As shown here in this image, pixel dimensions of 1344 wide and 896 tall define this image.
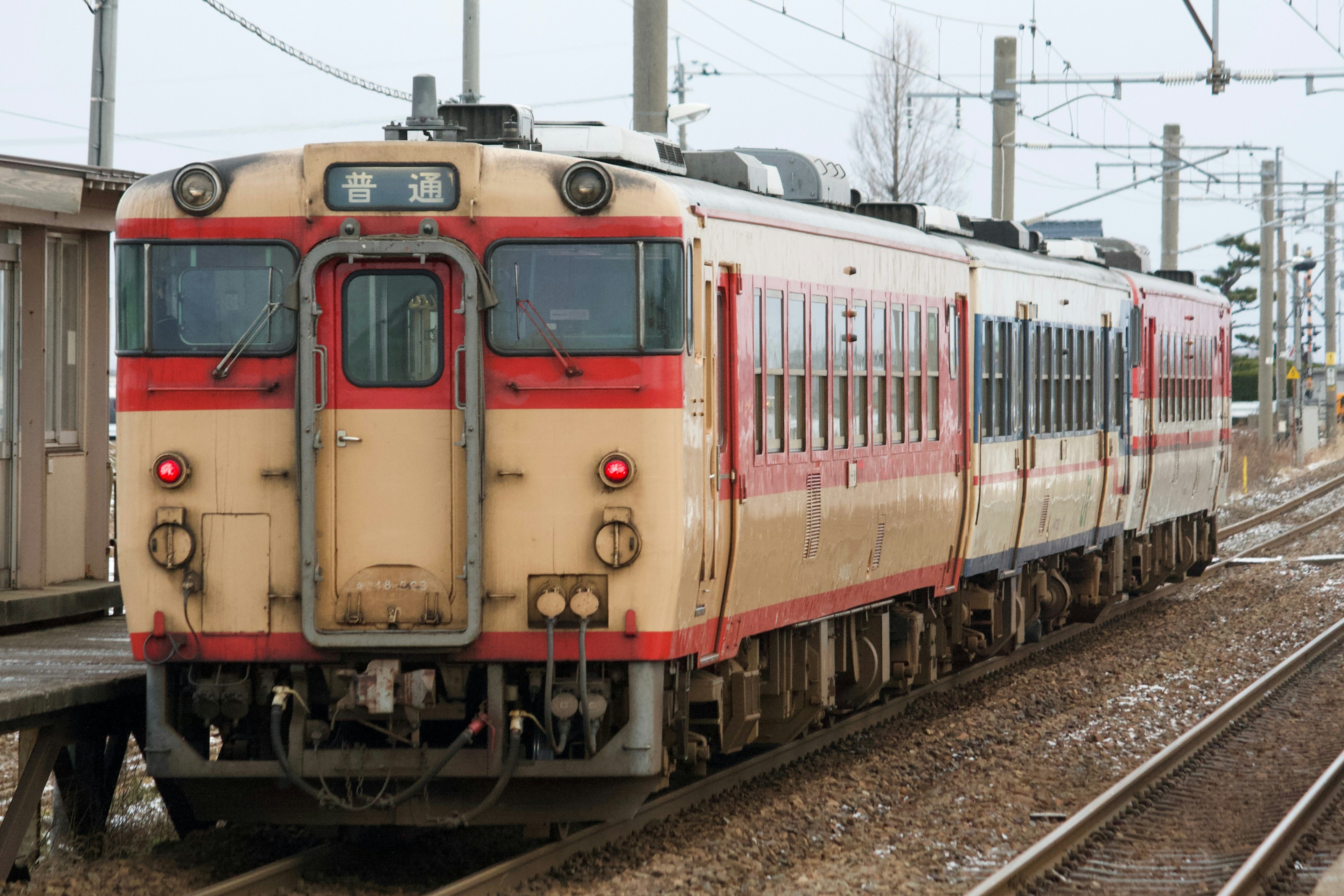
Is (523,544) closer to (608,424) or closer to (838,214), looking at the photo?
(608,424)

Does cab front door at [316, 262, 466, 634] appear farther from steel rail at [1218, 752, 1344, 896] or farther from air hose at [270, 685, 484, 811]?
steel rail at [1218, 752, 1344, 896]

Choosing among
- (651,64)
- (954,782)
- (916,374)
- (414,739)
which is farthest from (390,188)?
(651,64)

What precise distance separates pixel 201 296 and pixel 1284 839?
17.7ft

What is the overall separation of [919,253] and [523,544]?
4.45 meters

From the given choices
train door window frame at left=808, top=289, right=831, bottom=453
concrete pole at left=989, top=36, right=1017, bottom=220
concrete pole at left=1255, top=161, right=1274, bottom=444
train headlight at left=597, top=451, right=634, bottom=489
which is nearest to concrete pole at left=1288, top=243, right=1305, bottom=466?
concrete pole at left=1255, top=161, right=1274, bottom=444

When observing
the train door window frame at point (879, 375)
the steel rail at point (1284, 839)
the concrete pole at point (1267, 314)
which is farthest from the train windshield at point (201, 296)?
the concrete pole at point (1267, 314)

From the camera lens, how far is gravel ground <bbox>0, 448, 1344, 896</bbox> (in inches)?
303

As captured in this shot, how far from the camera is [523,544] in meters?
7.48

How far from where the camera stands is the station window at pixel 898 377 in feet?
34.7

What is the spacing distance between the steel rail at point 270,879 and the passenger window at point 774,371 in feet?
9.23

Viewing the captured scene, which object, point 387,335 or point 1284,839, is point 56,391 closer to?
point 387,335

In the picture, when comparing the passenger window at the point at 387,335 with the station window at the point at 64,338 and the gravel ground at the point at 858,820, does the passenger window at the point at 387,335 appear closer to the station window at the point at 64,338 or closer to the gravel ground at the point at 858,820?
the gravel ground at the point at 858,820

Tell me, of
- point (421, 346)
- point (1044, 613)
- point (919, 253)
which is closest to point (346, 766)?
point (421, 346)

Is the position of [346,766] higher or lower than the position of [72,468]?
lower
